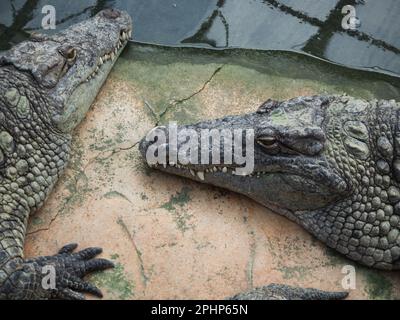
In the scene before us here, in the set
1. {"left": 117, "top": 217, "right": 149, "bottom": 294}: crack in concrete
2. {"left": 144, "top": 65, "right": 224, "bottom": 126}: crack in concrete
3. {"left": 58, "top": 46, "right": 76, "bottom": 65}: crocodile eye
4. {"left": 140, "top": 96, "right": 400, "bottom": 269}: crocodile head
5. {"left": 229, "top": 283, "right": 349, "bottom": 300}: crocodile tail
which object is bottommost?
{"left": 229, "top": 283, "right": 349, "bottom": 300}: crocodile tail

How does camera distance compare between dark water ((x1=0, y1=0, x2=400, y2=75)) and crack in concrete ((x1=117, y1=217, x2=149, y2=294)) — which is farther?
dark water ((x1=0, y1=0, x2=400, y2=75))

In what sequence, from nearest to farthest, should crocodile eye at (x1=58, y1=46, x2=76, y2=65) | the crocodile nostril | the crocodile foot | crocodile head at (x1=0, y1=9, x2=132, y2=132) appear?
the crocodile foot
crocodile head at (x1=0, y1=9, x2=132, y2=132)
crocodile eye at (x1=58, y1=46, x2=76, y2=65)
the crocodile nostril

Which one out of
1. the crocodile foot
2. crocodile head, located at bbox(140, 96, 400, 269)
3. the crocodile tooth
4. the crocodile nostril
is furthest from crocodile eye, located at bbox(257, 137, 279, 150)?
the crocodile nostril

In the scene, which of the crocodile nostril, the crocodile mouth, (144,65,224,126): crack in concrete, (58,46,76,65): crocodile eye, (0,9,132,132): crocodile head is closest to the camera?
the crocodile mouth

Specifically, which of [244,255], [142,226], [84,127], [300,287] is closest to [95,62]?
[84,127]

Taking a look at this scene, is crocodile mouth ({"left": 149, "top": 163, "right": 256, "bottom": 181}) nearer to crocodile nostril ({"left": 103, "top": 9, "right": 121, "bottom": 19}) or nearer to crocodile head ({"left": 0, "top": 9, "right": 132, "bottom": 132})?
crocodile head ({"left": 0, "top": 9, "right": 132, "bottom": 132})

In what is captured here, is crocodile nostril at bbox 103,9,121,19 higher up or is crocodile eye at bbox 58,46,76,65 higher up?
crocodile nostril at bbox 103,9,121,19

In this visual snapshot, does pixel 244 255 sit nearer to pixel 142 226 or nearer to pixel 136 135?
pixel 142 226
